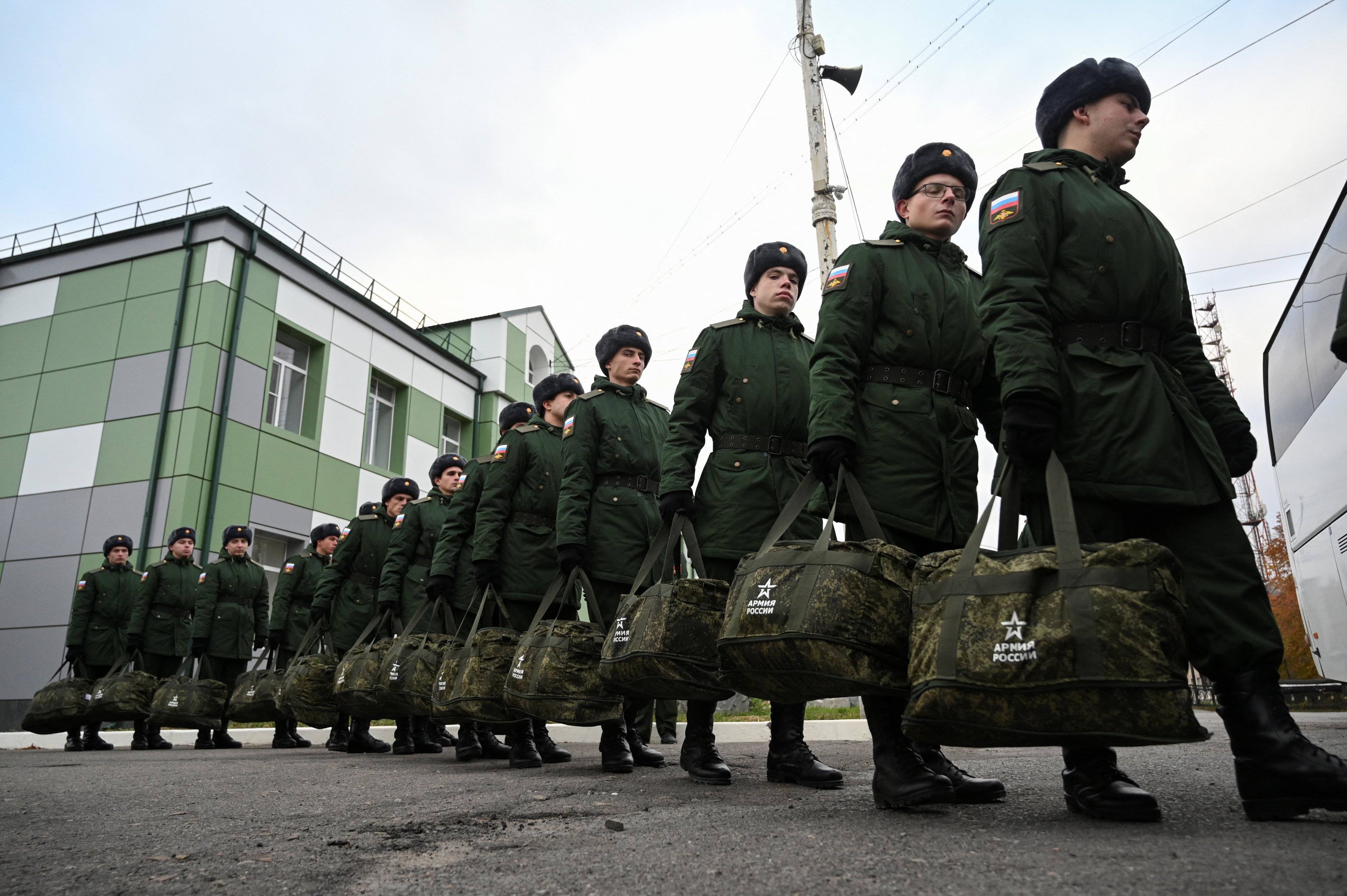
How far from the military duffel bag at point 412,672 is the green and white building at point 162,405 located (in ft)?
32.4

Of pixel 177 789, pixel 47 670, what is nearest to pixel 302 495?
pixel 47 670

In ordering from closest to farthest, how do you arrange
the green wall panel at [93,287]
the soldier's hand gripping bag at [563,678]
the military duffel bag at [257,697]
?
the soldier's hand gripping bag at [563,678] < the military duffel bag at [257,697] < the green wall panel at [93,287]

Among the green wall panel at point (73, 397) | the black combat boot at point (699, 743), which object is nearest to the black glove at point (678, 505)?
the black combat boot at point (699, 743)

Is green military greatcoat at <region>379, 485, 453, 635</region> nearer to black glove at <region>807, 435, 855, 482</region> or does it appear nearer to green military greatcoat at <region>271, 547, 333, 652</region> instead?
green military greatcoat at <region>271, 547, 333, 652</region>

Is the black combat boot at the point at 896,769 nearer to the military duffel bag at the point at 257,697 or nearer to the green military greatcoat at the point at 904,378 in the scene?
the green military greatcoat at the point at 904,378

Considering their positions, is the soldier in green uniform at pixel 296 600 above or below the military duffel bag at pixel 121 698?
above

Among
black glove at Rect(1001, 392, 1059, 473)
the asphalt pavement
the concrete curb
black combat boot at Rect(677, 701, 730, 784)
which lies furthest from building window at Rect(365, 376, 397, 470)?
black glove at Rect(1001, 392, 1059, 473)

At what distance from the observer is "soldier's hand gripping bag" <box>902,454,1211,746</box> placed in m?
2.05

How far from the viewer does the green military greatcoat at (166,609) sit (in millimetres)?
10008

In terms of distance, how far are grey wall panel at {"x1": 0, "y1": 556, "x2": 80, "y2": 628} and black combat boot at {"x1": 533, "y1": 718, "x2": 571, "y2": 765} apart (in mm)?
11771

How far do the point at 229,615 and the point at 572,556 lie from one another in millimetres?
6648

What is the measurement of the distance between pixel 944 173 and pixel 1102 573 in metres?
1.98

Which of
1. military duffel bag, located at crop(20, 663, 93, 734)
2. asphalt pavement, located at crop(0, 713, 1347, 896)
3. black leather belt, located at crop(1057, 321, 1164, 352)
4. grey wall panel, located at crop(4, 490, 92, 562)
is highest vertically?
grey wall panel, located at crop(4, 490, 92, 562)

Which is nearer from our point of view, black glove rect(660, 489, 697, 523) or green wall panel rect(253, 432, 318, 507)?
black glove rect(660, 489, 697, 523)
